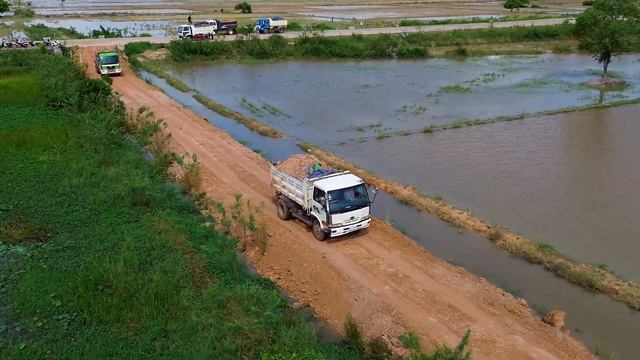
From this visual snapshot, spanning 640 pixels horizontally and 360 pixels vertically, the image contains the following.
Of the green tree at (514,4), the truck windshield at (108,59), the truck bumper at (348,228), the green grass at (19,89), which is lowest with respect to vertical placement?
the truck bumper at (348,228)

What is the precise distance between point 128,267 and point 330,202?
581 cm

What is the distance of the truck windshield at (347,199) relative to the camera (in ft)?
54.3

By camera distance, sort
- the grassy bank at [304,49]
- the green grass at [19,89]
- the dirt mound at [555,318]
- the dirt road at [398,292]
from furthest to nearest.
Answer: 1. the grassy bank at [304,49]
2. the green grass at [19,89]
3. the dirt mound at [555,318]
4. the dirt road at [398,292]

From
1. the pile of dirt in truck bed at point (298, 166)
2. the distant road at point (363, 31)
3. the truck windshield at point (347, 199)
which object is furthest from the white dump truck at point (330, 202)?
the distant road at point (363, 31)

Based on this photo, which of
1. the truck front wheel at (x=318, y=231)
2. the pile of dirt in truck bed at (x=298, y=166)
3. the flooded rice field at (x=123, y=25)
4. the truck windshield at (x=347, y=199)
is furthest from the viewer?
the flooded rice field at (x=123, y=25)

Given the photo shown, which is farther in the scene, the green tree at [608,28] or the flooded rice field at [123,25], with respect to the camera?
the flooded rice field at [123,25]

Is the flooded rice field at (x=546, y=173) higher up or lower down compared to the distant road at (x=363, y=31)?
lower down

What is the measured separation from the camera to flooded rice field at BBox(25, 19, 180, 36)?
67688mm

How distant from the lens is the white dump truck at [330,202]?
16583 mm

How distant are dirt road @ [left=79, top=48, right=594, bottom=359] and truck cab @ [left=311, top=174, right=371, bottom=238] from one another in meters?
0.62

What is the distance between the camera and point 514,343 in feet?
41.5

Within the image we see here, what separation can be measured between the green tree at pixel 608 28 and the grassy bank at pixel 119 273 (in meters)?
33.9

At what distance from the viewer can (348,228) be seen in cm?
1684

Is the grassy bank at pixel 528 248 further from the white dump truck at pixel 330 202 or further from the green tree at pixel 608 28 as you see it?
the green tree at pixel 608 28
